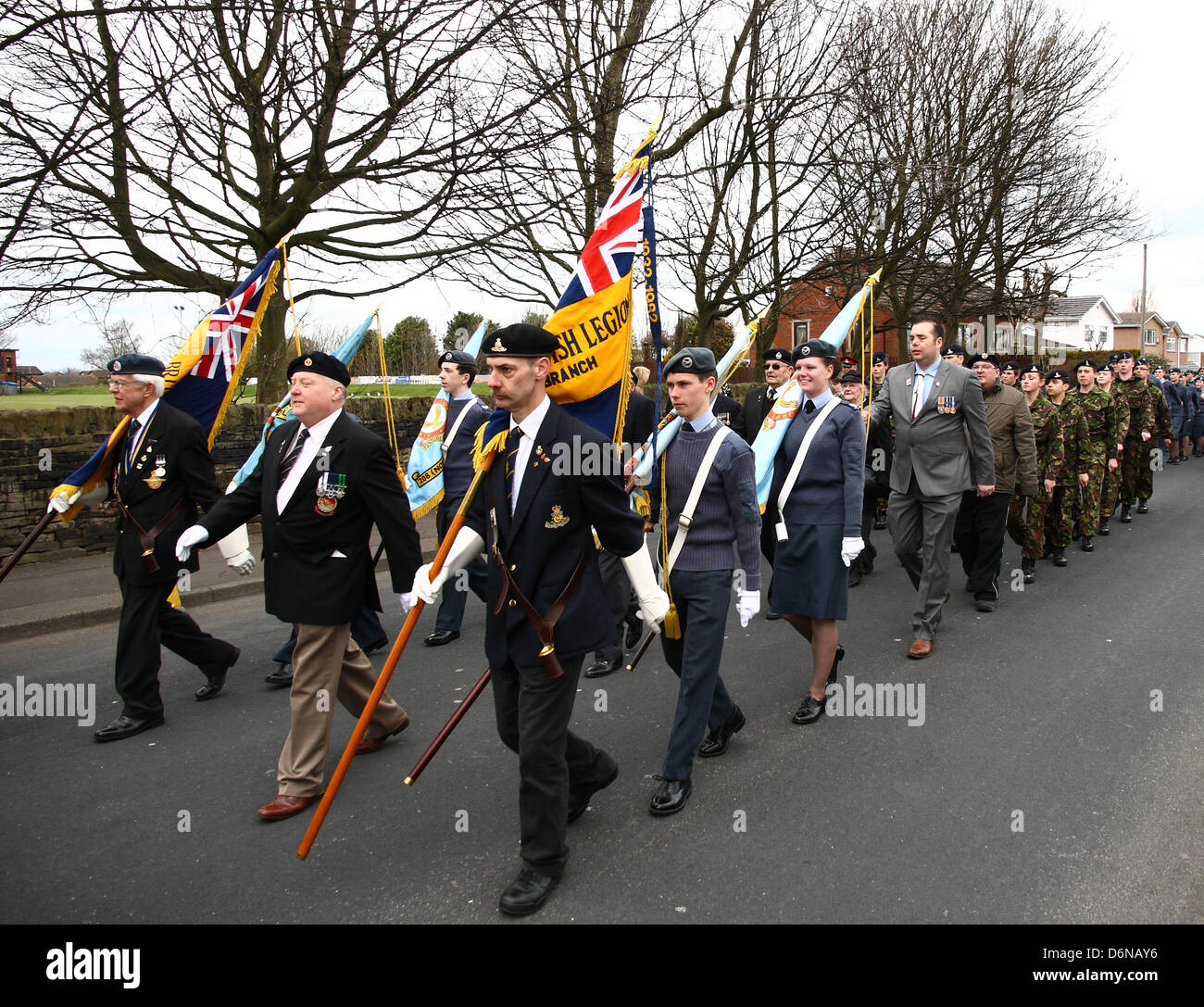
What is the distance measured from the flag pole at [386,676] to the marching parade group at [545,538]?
0.04 meters

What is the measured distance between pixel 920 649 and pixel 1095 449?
207 inches

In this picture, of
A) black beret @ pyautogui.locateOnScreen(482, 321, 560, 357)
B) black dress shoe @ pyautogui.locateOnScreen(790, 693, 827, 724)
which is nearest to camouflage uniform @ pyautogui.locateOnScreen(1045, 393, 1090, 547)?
black dress shoe @ pyautogui.locateOnScreen(790, 693, 827, 724)

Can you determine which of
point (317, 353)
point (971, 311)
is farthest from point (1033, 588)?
point (971, 311)

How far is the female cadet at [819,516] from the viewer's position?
4.89m

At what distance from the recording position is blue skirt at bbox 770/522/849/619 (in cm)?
488

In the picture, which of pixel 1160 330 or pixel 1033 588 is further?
pixel 1160 330

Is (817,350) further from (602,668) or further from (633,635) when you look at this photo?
(633,635)

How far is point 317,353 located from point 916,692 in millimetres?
3810

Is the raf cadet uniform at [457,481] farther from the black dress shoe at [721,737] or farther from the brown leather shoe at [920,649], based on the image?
the brown leather shoe at [920,649]

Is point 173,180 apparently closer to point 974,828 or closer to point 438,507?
point 438,507

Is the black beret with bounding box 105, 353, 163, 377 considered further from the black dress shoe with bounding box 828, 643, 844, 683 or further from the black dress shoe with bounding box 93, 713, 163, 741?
the black dress shoe with bounding box 828, 643, 844, 683

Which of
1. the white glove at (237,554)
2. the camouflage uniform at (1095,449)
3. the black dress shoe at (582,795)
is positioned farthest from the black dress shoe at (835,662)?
the camouflage uniform at (1095,449)

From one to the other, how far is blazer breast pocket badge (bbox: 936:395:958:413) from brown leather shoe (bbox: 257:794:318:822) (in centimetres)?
473

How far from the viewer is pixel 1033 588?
→ 8.02m
